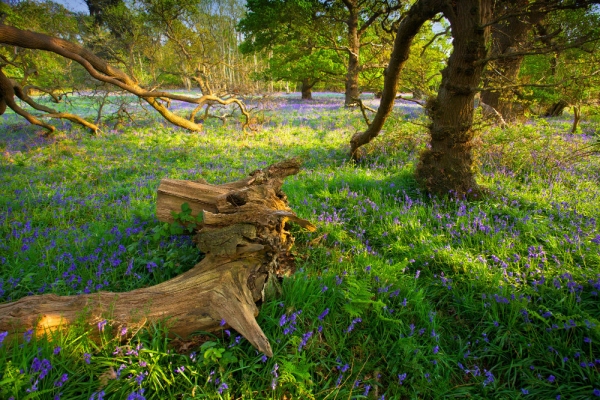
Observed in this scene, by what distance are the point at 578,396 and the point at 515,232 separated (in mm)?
1963

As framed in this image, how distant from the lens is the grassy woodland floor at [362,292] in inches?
79.0

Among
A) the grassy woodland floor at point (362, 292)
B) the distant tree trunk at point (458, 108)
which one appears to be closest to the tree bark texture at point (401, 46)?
the distant tree trunk at point (458, 108)

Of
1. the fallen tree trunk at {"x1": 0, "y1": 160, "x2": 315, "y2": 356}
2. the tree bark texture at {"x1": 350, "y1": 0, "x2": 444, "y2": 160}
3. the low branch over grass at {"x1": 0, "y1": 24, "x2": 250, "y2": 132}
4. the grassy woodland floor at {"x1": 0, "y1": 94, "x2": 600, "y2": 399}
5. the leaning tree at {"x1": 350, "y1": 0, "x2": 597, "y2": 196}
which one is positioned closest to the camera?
the grassy woodland floor at {"x1": 0, "y1": 94, "x2": 600, "y2": 399}

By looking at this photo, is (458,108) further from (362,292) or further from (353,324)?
(353,324)

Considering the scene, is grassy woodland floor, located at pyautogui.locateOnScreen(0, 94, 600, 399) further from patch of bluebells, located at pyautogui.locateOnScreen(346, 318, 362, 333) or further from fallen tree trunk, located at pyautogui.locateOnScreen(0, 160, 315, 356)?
fallen tree trunk, located at pyautogui.locateOnScreen(0, 160, 315, 356)

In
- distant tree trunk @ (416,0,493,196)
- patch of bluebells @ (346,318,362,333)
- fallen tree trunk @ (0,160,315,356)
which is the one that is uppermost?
distant tree trunk @ (416,0,493,196)

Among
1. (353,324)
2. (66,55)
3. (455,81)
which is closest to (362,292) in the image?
(353,324)

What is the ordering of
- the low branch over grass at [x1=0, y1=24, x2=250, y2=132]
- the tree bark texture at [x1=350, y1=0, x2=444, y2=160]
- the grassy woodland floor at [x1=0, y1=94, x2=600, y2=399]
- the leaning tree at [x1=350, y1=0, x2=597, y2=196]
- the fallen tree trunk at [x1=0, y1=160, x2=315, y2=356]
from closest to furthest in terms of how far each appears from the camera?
the grassy woodland floor at [x1=0, y1=94, x2=600, y2=399] < the fallen tree trunk at [x1=0, y1=160, x2=315, y2=356] < the leaning tree at [x1=350, y1=0, x2=597, y2=196] < the tree bark texture at [x1=350, y1=0, x2=444, y2=160] < the low branch over grass at [x1=0, y1=24, x2=250, y2=132]

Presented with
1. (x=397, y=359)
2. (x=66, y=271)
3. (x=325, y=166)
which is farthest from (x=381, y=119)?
(x=66, y=271)

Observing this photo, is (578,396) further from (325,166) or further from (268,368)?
(325,166)

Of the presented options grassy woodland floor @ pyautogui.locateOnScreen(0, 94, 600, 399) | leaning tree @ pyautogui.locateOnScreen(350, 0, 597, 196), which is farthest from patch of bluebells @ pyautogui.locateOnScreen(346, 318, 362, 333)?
leaning tree @ pyautogui.locateOnScreen(350, 0, 597, 196)

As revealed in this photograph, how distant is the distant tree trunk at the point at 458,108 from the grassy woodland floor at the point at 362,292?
41 cm

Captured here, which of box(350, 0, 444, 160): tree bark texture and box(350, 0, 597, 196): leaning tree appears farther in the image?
box(350, 0, 444, 160): tree bark texture

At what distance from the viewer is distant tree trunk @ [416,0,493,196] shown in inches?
159
